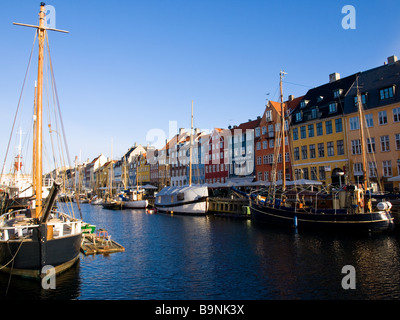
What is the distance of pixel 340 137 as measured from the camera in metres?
49.1

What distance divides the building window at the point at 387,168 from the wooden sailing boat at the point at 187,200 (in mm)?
26179

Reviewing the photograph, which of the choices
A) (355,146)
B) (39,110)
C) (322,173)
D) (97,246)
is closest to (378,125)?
(355,146)

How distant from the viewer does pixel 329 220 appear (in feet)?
101

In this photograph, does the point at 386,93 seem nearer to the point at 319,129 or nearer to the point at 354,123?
the point at 354,123

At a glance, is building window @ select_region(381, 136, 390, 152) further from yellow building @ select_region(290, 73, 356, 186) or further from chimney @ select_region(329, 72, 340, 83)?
chimney @ select_region(329, 72, 340, 83)

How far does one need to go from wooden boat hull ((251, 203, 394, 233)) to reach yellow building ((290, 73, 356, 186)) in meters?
15.4

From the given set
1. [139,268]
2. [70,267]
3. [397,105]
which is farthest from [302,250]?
[397,105]

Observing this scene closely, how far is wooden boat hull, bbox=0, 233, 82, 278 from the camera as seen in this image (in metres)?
15.2

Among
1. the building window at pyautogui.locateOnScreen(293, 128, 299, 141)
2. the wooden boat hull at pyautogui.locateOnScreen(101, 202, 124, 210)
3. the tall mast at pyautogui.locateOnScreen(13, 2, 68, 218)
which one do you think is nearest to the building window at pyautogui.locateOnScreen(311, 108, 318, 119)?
the building window at pyautogui.locateOnScreen(293, 128, 299, 141)

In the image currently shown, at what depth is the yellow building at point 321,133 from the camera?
162 feet

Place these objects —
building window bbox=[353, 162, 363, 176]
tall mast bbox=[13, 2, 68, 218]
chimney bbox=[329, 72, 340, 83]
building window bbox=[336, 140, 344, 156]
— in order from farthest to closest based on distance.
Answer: chimney bbox=[329, 72, 340, 83] → building window bbox=[336, 140, 344, 156] → building window bbox=[353, 162, 363, 176] → tall mast bbox=[13, 2, 68, 218]

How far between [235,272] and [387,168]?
1332 inches

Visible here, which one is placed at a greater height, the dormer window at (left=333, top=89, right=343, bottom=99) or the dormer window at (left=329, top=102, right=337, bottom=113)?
the dormer window at (left=333, top=89, right=343, bottom=99)
